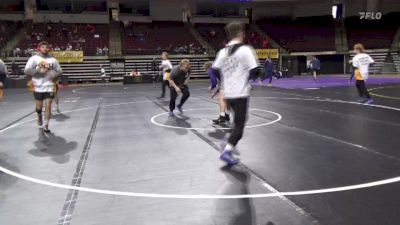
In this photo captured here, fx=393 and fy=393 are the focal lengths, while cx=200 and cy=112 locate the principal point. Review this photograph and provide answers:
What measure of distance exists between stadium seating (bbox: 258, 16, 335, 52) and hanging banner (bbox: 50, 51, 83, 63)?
57.5ft

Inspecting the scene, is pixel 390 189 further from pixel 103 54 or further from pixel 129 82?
pixel 103 54

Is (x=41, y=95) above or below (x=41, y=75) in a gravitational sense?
below

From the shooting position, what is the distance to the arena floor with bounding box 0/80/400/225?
368 centimetres

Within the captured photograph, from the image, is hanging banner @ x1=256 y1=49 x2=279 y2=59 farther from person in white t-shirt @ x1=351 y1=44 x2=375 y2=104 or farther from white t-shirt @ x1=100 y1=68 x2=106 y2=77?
person in white t-shirt @ x1=351 y1=44 x2=375 y2=104

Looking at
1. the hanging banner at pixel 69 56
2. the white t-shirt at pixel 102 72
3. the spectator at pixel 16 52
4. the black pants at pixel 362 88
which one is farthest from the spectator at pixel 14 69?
the black pants at pixel 362 88

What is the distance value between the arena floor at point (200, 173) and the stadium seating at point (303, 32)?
26793mm

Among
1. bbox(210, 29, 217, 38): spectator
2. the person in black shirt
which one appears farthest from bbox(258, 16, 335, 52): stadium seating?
the person in black shirt

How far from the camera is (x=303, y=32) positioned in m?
37.1

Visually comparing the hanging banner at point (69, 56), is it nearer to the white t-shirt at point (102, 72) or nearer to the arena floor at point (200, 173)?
the white t-shirt at point (102, 72)

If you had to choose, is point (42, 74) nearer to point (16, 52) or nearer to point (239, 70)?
point (239, 70)

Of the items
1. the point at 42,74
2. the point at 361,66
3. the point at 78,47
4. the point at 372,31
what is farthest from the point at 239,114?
the point at 372,31

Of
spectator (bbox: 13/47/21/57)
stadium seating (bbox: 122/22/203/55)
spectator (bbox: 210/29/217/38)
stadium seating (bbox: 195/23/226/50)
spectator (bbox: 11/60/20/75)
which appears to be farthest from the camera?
spectator (bbox: 210/29/217/38)

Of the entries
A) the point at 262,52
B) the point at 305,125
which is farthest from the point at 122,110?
the point at 262,52

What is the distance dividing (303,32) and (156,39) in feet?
46.1
